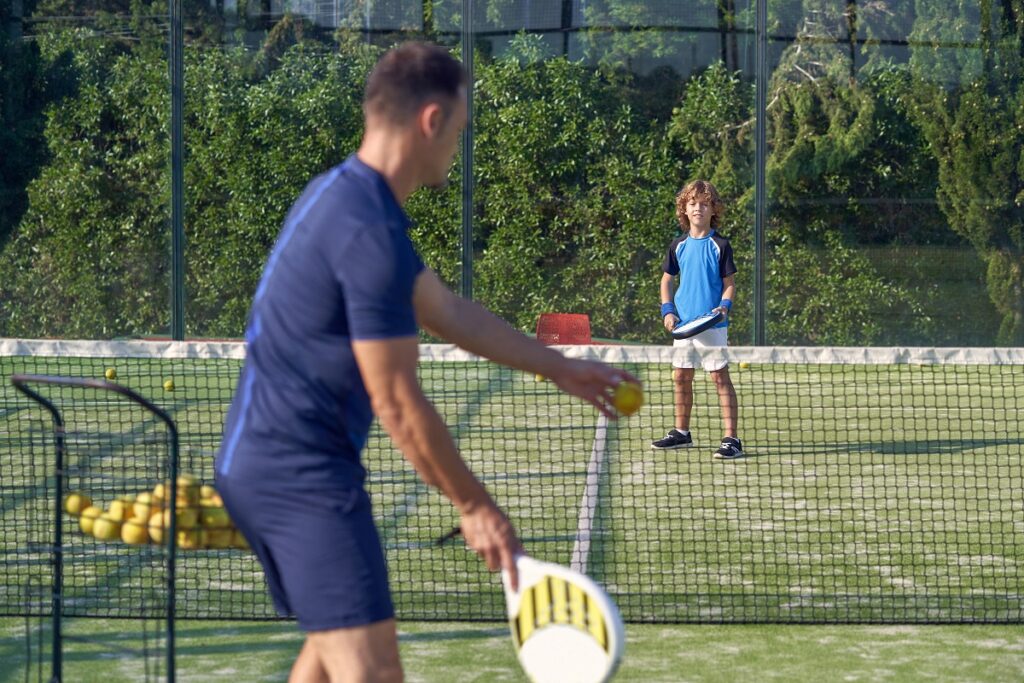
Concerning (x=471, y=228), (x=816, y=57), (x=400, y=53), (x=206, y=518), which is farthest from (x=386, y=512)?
(x=816, y=57)

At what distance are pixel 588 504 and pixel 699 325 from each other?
5.37ft

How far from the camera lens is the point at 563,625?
2.64 meters

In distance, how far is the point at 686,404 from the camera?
8.55 meters

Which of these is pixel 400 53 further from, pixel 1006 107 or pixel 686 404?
pixel 1006 107

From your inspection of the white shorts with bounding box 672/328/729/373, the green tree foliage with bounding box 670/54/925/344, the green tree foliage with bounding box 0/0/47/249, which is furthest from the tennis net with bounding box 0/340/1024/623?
the green tree foliage with bounding box 0/0/47/249

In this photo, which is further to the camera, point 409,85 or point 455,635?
point 455,635

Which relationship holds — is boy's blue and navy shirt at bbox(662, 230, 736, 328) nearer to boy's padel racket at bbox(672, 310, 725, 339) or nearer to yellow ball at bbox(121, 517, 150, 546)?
boy's padel racket at bbox(672, 310, 725, 339)

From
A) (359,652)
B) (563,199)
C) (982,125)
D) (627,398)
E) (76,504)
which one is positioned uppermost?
(982,125)

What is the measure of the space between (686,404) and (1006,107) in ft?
27.3

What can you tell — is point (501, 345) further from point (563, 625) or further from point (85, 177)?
point (85, 177)

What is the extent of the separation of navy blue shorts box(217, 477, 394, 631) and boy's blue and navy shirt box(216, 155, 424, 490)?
0.04 metres

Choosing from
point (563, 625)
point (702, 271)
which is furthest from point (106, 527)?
point (702, 271)

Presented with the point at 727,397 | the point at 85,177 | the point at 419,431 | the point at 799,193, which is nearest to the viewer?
the point at 419,431

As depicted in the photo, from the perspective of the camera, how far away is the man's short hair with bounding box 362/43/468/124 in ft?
8.46
